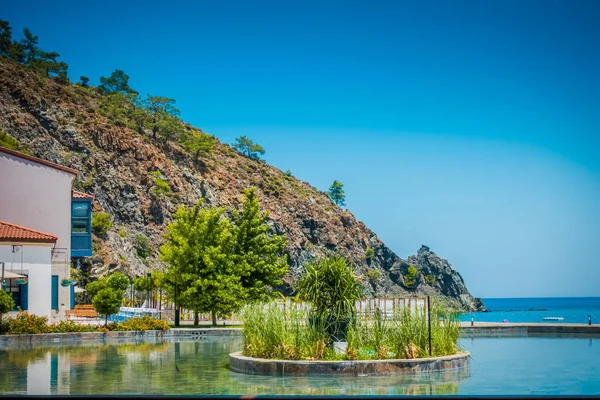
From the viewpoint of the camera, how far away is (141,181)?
8606 centimetres

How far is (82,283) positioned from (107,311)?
32.9 meters

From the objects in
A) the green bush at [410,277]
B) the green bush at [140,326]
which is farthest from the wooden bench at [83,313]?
the green bush at [410,277]

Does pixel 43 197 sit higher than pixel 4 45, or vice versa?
pixel 4 45

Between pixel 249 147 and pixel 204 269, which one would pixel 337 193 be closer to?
pixel 249 147

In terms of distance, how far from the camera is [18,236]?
95.7 feet

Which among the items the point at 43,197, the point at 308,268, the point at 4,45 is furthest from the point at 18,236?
the point at 4,45

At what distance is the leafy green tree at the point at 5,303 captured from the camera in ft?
84.9

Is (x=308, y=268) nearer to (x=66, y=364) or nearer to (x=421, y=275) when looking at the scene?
(x=66, y=364)

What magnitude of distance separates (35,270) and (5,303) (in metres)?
3.63

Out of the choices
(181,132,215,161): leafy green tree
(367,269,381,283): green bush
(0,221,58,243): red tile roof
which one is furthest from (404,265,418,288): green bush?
(0,221,58,243): red tile roof

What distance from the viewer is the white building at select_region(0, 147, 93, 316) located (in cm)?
3466

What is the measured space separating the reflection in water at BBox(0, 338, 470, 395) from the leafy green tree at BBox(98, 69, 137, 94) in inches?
4079

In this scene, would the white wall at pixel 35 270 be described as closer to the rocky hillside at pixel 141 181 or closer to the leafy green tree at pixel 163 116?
the rocky hillside at pixel 141 181

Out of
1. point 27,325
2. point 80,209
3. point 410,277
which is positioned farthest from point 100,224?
point 410,277
